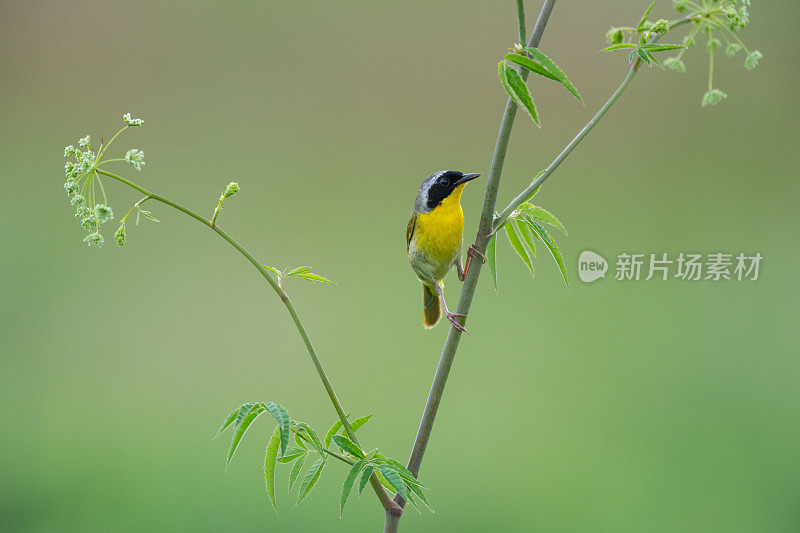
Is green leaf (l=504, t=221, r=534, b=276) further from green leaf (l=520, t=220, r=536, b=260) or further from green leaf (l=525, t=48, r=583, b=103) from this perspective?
green leaf (l=525, t=48, r=583, b=103)

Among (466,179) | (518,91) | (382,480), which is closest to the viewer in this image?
(518,91)

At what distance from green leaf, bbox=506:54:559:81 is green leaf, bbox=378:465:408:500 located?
1.03 ft

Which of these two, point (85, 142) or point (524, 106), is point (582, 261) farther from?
point (85, 142)

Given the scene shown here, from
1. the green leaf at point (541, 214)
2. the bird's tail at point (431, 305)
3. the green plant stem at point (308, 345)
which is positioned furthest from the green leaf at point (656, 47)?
Result: the bird's tail at point (431, 305)

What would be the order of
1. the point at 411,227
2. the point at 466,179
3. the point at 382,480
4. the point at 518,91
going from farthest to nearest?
the point at 411,227
the point at 466,179
the point at 382,480
the point at 518,91

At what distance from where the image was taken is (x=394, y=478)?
1.78 ft

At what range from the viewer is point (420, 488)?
559 mm

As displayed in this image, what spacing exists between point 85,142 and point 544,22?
0.34 metres

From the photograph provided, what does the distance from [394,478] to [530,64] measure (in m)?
0.32

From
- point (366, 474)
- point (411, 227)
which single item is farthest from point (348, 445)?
point (411, 227)

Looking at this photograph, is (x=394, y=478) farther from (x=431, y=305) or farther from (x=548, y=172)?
(x=431, y=305)

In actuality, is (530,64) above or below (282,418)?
above

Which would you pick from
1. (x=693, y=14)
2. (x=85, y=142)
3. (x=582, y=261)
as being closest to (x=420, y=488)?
(x=85, y=142)

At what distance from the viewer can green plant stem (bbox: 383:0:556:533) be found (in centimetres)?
51
